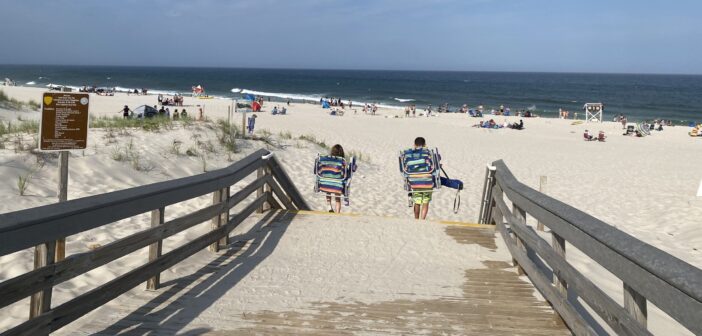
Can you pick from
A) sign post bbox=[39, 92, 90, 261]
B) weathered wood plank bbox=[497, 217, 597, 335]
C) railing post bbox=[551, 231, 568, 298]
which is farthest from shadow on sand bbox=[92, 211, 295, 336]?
railing post bbox=[551, 231, 568, 298]

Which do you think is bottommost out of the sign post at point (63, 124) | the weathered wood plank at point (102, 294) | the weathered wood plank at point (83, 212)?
the weathered wood plank at point (102, 294)

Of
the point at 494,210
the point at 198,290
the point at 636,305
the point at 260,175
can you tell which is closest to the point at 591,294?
the point at 636,305

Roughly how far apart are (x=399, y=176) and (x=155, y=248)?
1148 cm

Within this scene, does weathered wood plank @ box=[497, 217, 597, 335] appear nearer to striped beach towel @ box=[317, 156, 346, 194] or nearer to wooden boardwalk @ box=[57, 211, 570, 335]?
wooden boardwalk @ box=[57, 211, 570, 335]

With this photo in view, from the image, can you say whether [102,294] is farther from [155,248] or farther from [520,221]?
[520,221]

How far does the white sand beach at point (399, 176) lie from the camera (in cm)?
634

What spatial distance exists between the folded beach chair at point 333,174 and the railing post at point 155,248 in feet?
12.3

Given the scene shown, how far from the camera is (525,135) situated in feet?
102

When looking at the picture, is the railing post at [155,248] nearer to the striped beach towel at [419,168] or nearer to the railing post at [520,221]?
the railing post at [520,221]

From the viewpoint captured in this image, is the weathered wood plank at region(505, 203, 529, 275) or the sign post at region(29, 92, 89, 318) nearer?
the sign post at region(29, 92, 89, 318)

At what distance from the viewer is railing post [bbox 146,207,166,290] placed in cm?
405

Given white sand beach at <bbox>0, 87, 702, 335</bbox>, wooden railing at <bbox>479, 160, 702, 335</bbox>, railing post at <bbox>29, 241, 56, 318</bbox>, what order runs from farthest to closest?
white sand beach at <bbox>0, 87, 702, 335</bbox> < railing post at <bbox>29, 241, 56, 318</bbox> < wooden railing at <bbox>479, 160, 702, 335</bbox>

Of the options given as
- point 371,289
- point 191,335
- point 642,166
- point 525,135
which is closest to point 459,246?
point 371,289

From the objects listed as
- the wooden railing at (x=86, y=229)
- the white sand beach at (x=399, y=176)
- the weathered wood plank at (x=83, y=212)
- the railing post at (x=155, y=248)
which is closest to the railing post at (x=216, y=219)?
the wooden railing at (x=86, y=229)
